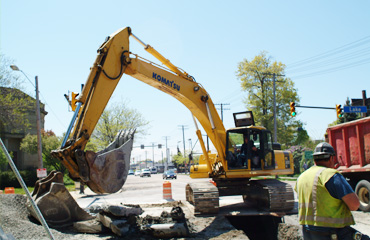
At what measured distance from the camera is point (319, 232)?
3975mm

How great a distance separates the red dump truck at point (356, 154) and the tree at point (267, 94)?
27861mm

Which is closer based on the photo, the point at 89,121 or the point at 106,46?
the point at 89,121

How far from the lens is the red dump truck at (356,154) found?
11.1m

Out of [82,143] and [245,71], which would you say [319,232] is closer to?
[82,143]

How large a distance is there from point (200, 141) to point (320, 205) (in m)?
7.68

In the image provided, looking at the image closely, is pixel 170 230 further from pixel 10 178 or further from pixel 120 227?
pixel 10 178

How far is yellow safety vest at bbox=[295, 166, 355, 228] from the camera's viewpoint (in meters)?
3.88

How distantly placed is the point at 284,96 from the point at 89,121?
3565 cm

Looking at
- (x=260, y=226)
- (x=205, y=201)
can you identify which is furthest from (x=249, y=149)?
(x=260, y=226)

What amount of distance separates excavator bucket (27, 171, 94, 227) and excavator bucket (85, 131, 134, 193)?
1.94m

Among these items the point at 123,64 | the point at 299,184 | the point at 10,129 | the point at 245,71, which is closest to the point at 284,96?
the point at 245,71

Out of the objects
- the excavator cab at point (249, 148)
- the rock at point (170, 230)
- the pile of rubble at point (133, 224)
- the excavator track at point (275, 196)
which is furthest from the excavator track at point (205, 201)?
the rock at point (170, 230)

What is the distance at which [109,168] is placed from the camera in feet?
25.4

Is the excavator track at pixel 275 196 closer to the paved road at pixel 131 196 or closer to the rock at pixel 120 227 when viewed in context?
the paved road at pixel 131 196
